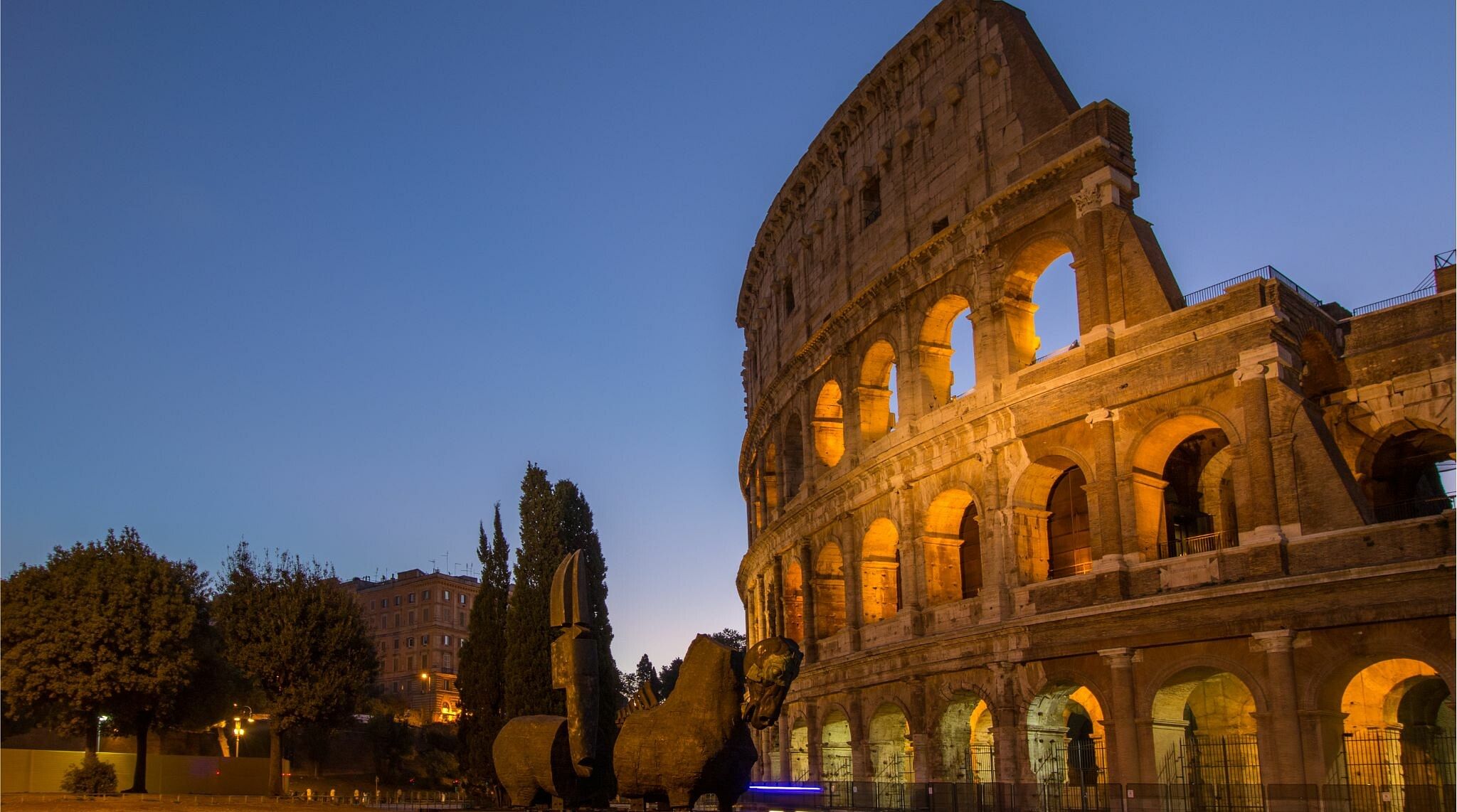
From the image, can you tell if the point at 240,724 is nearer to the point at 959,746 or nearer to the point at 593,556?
the point at 593,556

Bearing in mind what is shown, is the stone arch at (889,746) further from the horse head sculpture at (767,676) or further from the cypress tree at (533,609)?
the horse head sculpture at (767,676)

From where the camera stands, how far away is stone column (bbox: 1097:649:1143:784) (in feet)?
62.6

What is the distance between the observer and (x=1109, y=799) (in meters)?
19.0

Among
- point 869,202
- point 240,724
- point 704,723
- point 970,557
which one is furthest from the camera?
point 240,724

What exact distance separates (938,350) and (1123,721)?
852cm

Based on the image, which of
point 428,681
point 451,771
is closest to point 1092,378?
point 451,771

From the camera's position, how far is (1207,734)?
2212 centimetres

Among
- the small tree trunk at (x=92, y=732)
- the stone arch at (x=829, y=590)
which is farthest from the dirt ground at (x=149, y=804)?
the stone arch at (x=829, y=590)

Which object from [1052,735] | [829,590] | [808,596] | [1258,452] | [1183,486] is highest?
[1183,486]

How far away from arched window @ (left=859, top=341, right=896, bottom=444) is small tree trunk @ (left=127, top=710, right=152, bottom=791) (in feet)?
57.3

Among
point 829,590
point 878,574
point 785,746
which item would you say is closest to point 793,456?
point 829,590

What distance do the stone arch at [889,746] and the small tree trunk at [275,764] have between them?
44.1 feet

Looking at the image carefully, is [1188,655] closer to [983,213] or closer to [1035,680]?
[1035,680]

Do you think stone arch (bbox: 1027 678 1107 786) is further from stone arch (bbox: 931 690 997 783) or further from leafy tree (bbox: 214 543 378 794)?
leafy tree (bbox: 214 543 378 794)
